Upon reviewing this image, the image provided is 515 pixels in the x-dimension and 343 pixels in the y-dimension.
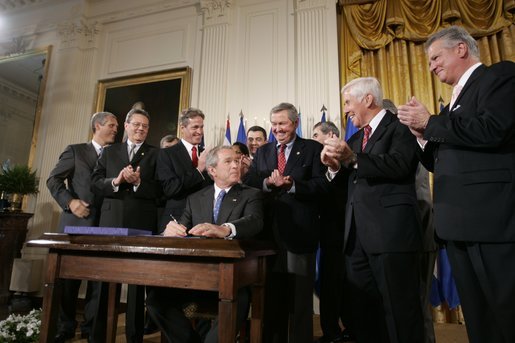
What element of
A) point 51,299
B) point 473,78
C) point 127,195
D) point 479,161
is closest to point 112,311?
point 51,299

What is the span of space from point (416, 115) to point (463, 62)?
375 millimetres

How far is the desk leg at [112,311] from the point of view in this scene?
233 cm

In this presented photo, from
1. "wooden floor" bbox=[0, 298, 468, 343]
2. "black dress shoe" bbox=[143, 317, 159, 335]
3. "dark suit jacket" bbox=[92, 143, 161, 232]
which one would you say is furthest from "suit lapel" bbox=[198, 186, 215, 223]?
"black dress shoe" bbox=[143, 317, 159, 335]

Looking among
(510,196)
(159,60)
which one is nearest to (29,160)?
(159,60)

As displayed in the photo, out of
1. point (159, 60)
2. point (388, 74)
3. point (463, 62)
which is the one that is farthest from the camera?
point (159, 60)

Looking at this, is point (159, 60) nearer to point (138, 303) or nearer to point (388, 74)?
point (388, 74)

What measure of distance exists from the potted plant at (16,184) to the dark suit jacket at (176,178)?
11.6ft

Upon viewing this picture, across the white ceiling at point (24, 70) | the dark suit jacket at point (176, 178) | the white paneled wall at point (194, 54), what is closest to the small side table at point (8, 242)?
the white paneled wall at point (194, 54)

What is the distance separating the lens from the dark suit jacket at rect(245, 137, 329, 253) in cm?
240

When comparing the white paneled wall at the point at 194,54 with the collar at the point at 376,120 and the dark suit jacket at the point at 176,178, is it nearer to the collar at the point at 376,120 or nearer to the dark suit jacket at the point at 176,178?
the dark suit jacket at the point at 176,178

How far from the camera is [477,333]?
1.55 metres

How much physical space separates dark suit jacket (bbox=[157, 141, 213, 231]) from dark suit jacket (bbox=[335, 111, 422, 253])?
1276mm

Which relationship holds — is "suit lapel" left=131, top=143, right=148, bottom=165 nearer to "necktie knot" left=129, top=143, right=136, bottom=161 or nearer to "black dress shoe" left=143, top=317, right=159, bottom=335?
"necktie knot" left=129, top=143, right=136, bottom=161

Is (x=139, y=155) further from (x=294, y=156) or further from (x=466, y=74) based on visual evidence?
(x=466, y=74)
